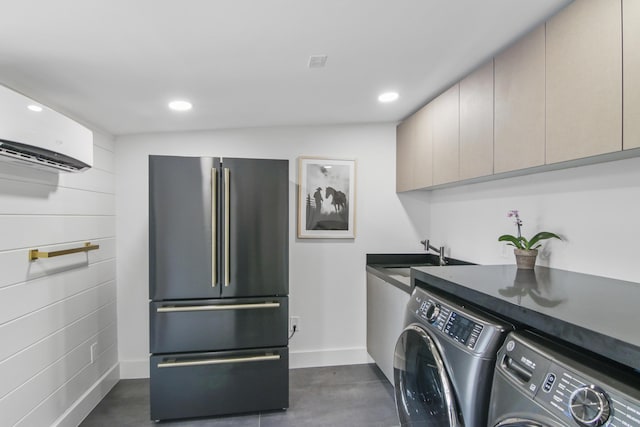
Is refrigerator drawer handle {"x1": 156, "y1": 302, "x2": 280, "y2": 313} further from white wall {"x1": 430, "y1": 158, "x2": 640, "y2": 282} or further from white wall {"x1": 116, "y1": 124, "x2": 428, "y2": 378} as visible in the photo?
white wall {"x1": 430, "y1": 158, "x2": 640, "y2": 282}

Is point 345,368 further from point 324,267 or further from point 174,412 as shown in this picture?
point 174,412

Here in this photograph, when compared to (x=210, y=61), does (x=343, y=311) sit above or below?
below

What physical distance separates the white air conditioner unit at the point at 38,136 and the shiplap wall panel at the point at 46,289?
2.10 ft

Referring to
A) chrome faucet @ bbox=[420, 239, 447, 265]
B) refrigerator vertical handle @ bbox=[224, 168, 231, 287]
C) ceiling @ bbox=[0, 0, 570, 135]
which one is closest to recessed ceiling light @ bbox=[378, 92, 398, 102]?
ceiling @ bbox=[0, 0, 570, 135]

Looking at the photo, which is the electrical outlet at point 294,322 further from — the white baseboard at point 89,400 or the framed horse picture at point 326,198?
the white baseboard at point 89,400

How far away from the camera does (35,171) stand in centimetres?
179

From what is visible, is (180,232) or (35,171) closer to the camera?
(35,171)

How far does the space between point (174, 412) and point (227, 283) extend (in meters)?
0.90

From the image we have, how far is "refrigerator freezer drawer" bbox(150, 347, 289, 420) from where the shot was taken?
7.06ft

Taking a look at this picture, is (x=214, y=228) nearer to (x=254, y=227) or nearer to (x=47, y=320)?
(x=254, y=227)

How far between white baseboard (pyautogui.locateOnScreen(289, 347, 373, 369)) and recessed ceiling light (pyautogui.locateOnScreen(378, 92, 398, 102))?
2192 millimetres

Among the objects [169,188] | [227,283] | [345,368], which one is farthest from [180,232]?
[345,368]

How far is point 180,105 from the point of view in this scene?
217cm

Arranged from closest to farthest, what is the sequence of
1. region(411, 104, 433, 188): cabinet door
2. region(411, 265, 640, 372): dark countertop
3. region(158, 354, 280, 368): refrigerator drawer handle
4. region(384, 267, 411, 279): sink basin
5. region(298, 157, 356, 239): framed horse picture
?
region(411, 265, 640, 372): dark countertop, region(158, 354, 280, 368): refrigerator drawer handle, region(411, 104, 433, 188): cabinet door, region(384, 267, 411, 279): sink basin, region(298, 157, 356, 239): framed horse picture
